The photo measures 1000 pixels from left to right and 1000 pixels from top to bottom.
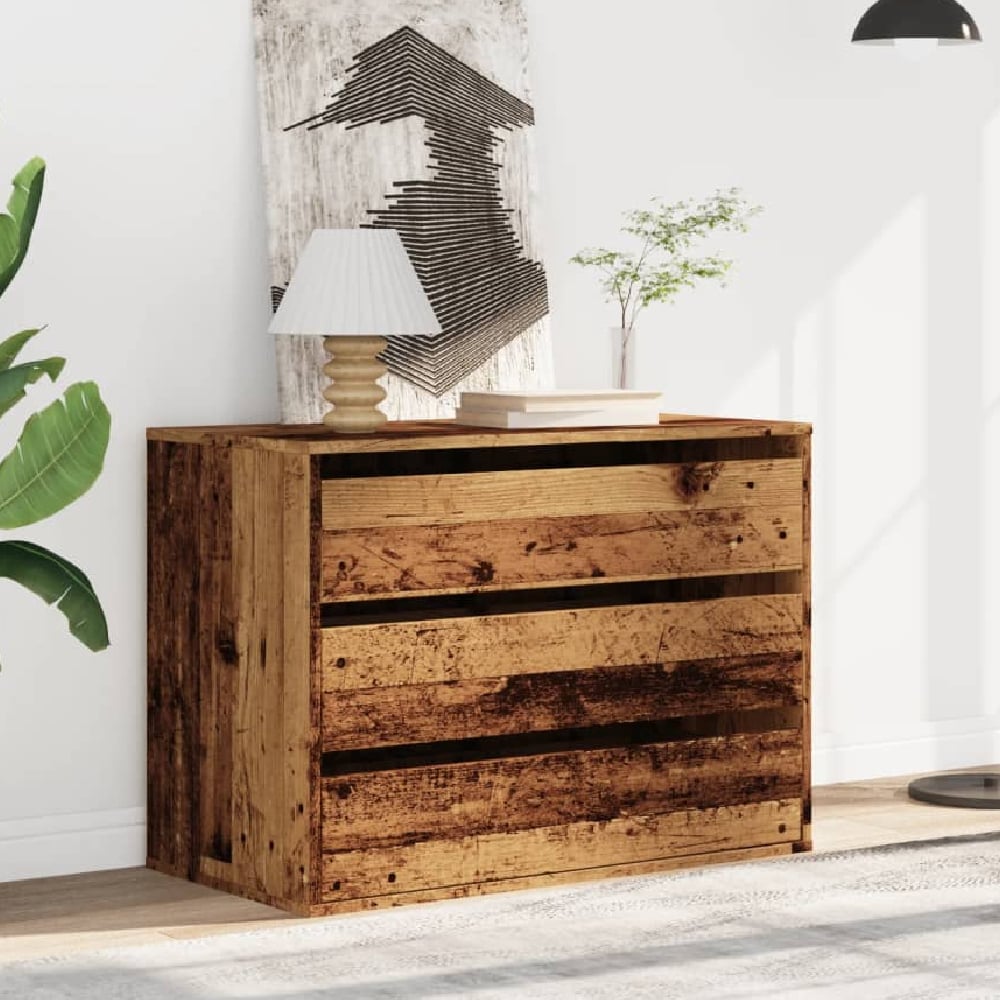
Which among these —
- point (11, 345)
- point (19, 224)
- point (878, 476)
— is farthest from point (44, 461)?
point (878, 476)

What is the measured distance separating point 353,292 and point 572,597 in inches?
33.9

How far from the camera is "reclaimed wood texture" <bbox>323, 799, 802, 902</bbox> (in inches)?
151

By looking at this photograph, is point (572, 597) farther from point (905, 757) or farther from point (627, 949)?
point (905, 757)

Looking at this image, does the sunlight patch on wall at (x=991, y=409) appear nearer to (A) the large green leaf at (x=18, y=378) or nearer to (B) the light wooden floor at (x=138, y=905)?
(B) the light wooden floor at (x=138, y=905)

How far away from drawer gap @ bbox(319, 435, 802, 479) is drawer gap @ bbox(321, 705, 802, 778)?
53cm

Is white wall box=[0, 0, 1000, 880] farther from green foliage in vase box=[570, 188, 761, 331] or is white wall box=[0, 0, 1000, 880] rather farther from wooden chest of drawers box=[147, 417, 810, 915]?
wooden chest of drawers box=[147, 417, 810, 915]

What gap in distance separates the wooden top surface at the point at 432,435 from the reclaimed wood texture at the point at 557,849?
0.74 metres

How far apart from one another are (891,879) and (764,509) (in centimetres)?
77

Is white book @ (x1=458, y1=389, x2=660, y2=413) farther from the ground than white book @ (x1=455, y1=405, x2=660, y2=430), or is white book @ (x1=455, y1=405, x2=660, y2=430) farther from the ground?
white book @ (x1=458, y1=389, x2=660, y2=413)

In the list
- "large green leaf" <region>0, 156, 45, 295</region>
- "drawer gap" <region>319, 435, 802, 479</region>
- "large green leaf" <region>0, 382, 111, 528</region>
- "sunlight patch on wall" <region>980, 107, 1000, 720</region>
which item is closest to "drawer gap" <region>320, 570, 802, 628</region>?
"drawer gap" <region>319, 435, 802, 479</region>

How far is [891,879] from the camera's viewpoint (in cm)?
404

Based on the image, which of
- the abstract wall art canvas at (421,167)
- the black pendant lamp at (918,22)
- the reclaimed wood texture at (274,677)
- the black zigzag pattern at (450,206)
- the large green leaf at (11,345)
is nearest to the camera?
the large green leaf at (11,345)

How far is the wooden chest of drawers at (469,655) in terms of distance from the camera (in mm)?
3791

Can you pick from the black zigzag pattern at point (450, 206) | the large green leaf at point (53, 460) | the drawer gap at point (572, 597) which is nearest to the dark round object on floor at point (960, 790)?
the drawer gap at point (572, 597)
